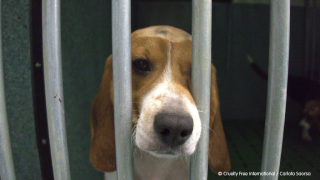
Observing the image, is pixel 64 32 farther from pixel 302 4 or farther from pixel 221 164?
pixel 302 4

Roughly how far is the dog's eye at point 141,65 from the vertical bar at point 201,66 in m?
0.47

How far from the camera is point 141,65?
1.09 m

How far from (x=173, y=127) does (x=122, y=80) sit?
21 cm

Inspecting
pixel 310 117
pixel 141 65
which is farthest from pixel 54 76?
pixel 310 117

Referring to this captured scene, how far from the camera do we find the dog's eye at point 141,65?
1.08 metres

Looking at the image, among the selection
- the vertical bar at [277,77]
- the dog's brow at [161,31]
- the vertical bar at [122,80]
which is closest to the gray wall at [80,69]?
the dog's brow at [161,31]

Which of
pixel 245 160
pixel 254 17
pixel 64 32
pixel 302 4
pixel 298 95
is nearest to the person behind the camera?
pixel 64 32

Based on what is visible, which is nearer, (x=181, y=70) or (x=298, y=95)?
(x=181, y=70)

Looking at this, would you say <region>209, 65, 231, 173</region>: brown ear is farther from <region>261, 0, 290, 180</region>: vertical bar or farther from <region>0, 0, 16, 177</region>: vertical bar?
<region>0, 0, 16, 177</region>: vertical bar

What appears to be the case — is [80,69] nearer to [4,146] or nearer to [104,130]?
[104,130]

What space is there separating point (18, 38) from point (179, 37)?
71 cm

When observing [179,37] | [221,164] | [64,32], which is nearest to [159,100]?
[179,37]

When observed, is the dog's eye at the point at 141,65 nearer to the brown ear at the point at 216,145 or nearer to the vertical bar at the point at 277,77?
the brown ear at the point at 216,145

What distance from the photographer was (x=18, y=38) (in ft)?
3.20
